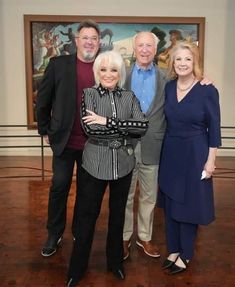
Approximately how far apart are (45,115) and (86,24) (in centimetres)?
79

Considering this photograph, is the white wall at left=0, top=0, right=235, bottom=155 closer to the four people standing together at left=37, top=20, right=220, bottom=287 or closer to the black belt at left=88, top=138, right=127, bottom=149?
the four people standing together at left=37, top=20, right=220, bottom=287

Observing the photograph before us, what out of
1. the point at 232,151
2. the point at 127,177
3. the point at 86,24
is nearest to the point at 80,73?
the point at 86,24

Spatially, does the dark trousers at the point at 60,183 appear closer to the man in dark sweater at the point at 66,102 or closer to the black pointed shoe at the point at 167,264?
the man in dark sweater at the point at 66,102

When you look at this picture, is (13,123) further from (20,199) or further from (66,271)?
(66,271)

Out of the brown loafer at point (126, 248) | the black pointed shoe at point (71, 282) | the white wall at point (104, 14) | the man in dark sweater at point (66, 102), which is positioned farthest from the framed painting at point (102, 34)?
the black pointed shoe at point (71, 282)

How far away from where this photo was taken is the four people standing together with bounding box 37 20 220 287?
242 cm

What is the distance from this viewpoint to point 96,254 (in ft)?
10.4

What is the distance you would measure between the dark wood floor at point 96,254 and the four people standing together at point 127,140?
0.11 metres

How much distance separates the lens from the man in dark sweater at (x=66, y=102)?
9.20ft

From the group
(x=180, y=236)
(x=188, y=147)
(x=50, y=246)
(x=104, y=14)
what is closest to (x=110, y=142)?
(x=188, y=147)

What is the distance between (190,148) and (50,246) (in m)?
1.48

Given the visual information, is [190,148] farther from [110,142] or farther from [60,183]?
[60,183]

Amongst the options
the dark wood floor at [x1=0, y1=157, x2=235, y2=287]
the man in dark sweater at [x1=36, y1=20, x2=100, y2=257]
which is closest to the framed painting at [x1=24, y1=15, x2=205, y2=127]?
the dark wood floor at [x1=0, y1=157, x2=235, y2=287]

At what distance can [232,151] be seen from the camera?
7137 millimetres
